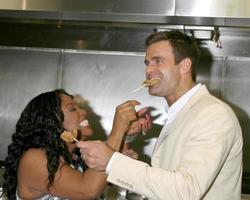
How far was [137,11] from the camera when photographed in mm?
1768

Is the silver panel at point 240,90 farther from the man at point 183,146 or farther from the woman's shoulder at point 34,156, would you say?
the woman's shoulder at point 34,156

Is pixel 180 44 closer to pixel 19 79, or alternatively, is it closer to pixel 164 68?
pixel 164 68

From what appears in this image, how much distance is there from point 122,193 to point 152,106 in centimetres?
66

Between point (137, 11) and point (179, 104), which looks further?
point (137, 11)

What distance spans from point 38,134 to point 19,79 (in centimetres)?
97

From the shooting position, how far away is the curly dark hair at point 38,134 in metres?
1.53

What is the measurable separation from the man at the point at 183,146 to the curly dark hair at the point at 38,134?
0.42 metres

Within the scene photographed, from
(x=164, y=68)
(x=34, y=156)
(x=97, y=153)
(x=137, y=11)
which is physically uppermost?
(x=137, y=11)

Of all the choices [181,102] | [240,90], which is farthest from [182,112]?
[240,90]

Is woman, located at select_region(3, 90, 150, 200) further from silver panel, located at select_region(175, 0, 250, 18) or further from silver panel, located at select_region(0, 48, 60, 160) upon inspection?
silver panel, located at select_region(0, 48, 60, 160)

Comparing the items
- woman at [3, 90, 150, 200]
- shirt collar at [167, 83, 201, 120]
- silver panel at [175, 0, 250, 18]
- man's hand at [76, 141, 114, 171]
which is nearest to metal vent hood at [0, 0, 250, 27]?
silver panel at [175, 0, 250, 18]

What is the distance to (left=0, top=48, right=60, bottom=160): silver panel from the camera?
242 centimetres

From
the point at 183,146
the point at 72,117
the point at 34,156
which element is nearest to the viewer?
the point at 183,146

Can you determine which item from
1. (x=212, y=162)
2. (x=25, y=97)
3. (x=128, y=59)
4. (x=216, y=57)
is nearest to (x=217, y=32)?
(x=216, y=57)
